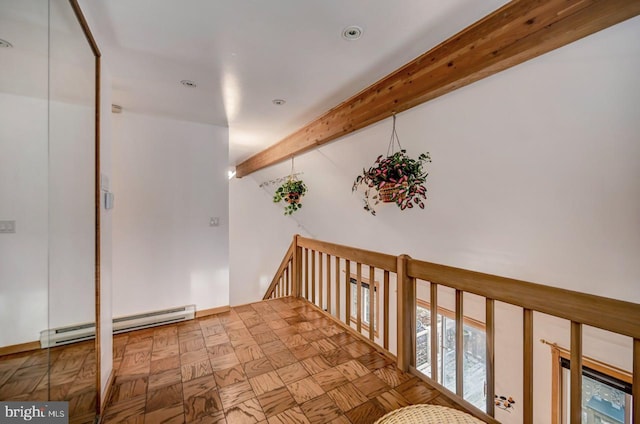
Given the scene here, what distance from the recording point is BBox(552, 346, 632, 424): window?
2.41m

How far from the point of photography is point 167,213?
2.97 metres

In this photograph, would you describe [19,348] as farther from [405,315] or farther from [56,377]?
[405,315]

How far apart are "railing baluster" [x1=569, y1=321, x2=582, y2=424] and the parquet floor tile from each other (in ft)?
2.28

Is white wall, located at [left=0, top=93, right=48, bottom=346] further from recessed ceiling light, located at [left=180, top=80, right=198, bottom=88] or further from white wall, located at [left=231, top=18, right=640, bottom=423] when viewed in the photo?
white wall, located at [left=231, top=18, right=640, bottom=423]

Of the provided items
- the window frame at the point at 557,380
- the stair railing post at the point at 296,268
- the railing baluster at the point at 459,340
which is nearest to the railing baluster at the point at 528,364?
the railing baluster at the point at 459,340

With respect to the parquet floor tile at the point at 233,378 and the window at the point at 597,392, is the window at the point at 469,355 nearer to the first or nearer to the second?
the window at the point at 597,392

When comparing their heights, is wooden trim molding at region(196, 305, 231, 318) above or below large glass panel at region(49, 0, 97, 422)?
below

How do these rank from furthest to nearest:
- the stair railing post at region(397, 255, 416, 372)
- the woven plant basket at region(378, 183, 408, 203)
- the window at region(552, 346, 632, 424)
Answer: the window at region(552, 346, 632, 424), the woven plant basket at region(378, 183, 408, 203), the stair railing post at region(397, 255, 416, 372)

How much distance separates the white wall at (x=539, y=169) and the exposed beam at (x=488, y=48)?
25 cm

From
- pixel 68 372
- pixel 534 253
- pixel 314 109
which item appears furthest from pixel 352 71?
pixel 68 372

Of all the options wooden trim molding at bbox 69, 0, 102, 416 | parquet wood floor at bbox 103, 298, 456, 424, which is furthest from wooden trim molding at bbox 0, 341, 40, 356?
parquet wood floor at bbox 103, 298, 456, 424

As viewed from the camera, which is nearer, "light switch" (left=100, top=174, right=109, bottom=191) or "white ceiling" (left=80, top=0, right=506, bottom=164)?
"white ceiling" (left=80, top=0, right=506, bottom=164)

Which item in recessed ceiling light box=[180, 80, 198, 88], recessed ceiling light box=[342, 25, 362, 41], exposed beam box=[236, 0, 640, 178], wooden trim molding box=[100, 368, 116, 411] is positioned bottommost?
wooden trim molding box=[100, 368, 116, 411]

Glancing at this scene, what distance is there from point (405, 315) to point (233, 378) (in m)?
1.36
